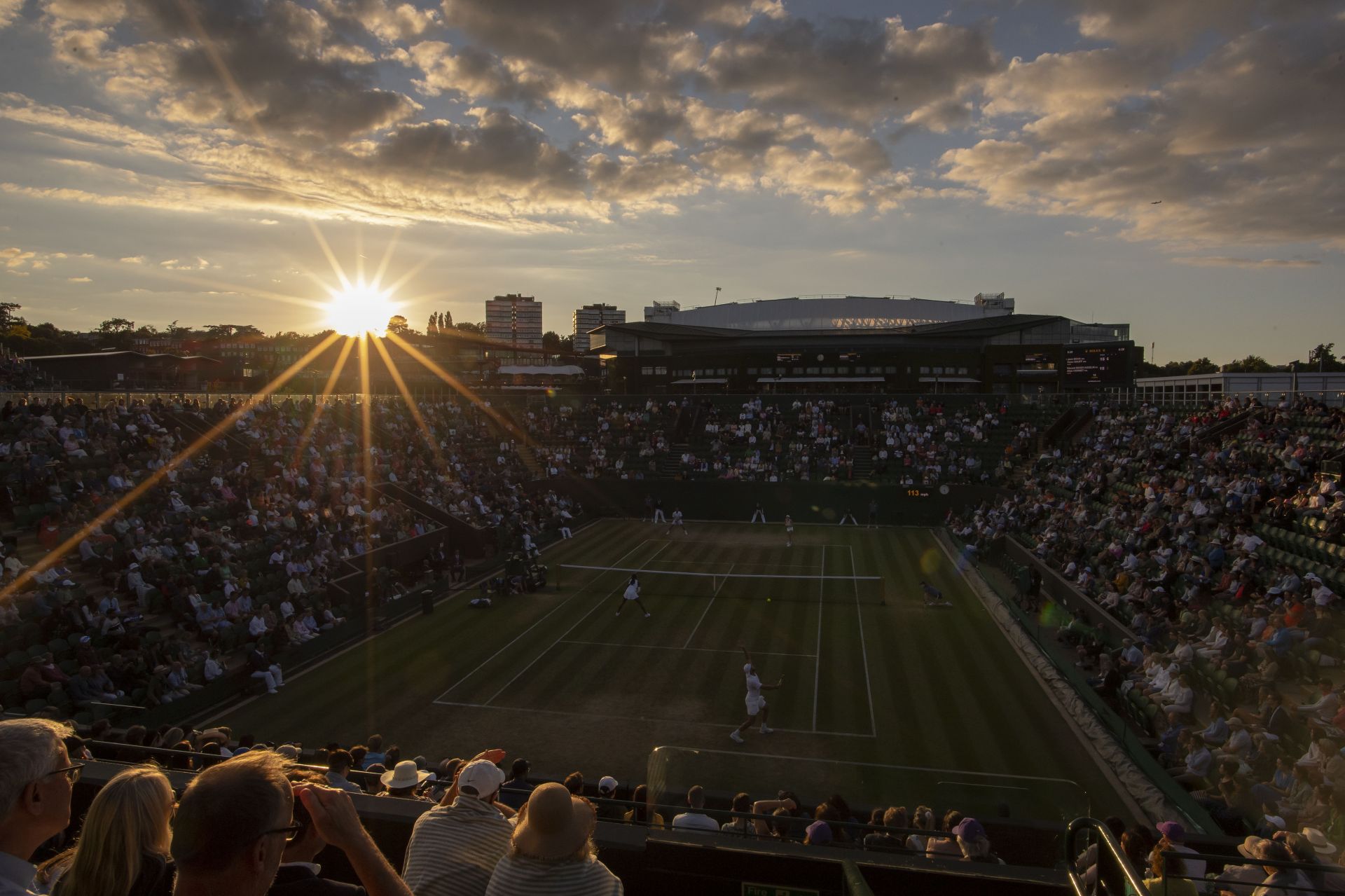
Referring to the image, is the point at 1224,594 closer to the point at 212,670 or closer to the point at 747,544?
the point at 747,544

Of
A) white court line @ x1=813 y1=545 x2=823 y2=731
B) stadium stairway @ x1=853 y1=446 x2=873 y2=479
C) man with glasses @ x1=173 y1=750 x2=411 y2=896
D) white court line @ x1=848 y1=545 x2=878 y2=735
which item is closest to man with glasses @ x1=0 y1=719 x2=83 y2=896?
man with glasses @ x1=173 y1=750 x2=411 y2=896

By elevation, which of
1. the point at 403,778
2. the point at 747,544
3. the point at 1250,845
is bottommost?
the point at 747,544

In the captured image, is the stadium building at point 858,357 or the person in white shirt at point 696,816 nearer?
the person in white shirt at point 696,816

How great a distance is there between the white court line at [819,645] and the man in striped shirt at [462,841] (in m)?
12.1

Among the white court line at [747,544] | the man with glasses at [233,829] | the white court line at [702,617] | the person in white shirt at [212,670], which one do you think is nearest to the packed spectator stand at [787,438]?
the white court line at [747,544]

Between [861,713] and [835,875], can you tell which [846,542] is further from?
[835,875]

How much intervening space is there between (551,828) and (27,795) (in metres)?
1.98

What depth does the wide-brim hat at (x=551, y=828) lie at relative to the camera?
339 cm

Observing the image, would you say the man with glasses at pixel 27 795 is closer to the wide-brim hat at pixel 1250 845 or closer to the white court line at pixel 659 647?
the wide-brim hat at pixel 1250 845

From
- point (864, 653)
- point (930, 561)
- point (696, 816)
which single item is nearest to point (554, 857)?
point (696, 816)

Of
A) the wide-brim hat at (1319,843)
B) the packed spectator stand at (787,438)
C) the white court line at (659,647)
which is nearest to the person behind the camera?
the wide-brim hat at (1319,843)

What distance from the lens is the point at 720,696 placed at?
16766mm

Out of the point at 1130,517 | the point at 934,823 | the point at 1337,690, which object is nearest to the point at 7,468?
the point at 934,823

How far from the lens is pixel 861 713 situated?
621 inches
